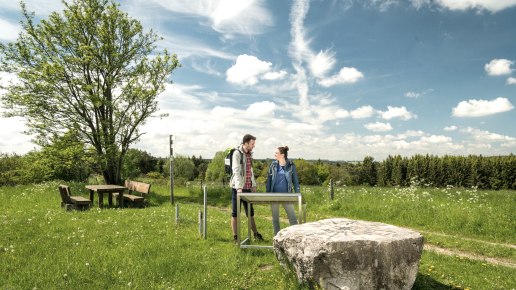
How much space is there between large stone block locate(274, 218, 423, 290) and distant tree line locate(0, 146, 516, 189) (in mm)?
20541

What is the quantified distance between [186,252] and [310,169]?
10293 cm

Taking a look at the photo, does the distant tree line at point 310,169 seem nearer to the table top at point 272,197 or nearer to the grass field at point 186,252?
the grass field at point 186,252

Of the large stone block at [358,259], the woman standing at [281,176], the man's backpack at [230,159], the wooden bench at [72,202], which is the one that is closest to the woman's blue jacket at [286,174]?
the woman standing at [281,176]

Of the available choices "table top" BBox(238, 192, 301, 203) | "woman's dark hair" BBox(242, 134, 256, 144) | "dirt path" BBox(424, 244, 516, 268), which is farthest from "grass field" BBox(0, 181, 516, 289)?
"woman's dark hair" BBox(242, 134, 256, 144)

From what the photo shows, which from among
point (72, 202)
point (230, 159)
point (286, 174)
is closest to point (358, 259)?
point (286, 174)

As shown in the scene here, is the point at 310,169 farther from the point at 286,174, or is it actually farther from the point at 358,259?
the point at 358,259

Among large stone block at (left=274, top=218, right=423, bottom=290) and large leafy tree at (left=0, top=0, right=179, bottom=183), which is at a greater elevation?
large leafy tree at (left=0, top=0, right=179, bottom=183)

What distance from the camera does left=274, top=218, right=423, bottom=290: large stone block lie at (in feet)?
16.2

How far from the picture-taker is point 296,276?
564 cm

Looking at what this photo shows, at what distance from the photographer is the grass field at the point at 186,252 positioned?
236 inches

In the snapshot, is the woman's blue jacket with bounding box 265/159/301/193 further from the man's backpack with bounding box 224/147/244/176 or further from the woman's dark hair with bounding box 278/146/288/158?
the man's backpack with bounding box 224/147/244/176

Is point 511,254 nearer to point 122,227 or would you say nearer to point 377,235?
point 377,235

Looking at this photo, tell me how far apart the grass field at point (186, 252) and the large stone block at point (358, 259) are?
61 cm

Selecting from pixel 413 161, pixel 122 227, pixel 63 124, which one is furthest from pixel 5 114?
pixel 413 161
